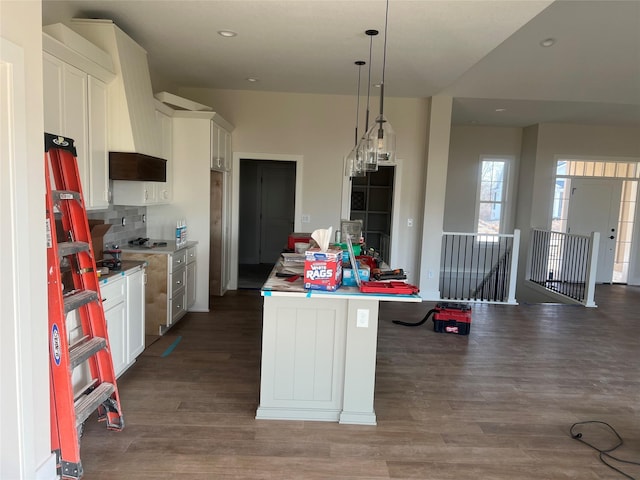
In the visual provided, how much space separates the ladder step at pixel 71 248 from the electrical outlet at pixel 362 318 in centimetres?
176

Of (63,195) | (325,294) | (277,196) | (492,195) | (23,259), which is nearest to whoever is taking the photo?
(23,259)

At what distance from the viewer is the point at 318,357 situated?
2.85 meters

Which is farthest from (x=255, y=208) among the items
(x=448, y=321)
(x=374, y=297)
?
(x=374, y=297)

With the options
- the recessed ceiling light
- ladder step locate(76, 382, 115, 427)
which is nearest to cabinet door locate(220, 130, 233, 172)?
ladder step locate(76, 382, 115, 427)

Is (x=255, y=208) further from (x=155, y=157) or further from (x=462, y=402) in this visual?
(x=462, y=402)

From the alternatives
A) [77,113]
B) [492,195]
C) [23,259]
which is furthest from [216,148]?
[492,195]

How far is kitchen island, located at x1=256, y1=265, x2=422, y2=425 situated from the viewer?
2.80 m

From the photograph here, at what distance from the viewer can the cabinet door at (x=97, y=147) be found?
3330 mm

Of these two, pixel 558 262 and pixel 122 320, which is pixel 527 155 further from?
pixel 122 320

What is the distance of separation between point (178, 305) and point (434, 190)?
3914 mm

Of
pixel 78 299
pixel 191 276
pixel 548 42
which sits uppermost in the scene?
pixel 548 42

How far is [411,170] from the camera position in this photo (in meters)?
6.44

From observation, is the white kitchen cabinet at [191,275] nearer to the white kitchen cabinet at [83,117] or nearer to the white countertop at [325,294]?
the white kitchen cabinet at [83,117]

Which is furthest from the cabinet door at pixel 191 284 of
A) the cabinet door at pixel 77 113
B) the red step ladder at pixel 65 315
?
the red step ladder at pixel 65 315
